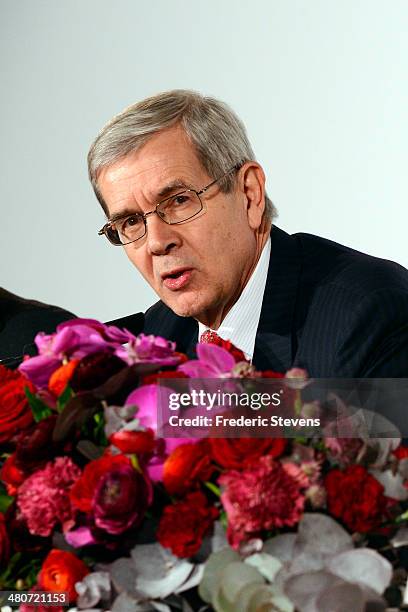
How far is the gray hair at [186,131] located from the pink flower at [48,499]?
0.84m

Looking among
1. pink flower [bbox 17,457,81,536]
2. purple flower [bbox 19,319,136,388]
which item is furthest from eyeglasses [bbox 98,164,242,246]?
pink flower [bbox 17,457,81,536]

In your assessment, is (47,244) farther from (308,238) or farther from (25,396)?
(25,396)

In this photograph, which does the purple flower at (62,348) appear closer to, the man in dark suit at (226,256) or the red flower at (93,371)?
the red flower at (93,371)

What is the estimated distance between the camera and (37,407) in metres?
0.77

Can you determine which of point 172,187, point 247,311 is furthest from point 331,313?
point 172,187

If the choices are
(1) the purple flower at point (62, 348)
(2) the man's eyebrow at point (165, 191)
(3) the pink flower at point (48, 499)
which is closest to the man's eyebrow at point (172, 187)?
(2) the man's eyebrow at point (165, 191)

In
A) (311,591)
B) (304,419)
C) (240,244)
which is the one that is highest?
(240,244)

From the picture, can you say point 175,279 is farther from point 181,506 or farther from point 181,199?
point 181,506

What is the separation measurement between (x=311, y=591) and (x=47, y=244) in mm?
2385

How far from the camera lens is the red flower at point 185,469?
26.7 inches

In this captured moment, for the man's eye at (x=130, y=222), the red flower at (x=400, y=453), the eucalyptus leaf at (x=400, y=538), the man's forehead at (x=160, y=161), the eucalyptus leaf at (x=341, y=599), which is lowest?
the eucalyptus leaf at (x=341, y=599)

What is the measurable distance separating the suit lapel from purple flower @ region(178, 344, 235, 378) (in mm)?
676

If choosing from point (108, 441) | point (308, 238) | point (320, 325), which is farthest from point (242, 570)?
point (308, 238)

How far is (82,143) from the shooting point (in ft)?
9.38
